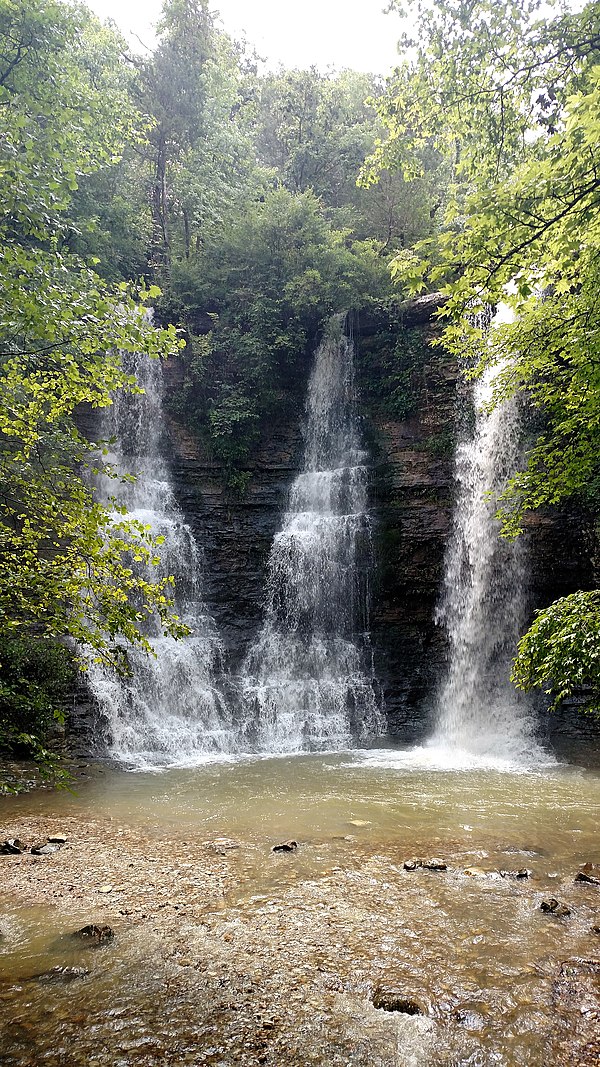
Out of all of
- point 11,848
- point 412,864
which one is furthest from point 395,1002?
point 11,848

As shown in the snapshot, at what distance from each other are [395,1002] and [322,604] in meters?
13.1

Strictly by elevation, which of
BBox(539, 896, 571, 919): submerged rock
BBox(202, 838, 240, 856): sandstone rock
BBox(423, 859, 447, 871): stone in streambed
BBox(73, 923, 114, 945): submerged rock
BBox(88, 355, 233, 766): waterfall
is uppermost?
BBox(88, 355, 233, 766): waterfall

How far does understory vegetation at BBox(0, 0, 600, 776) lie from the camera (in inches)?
165

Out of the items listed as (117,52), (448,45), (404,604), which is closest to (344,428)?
(404,604)

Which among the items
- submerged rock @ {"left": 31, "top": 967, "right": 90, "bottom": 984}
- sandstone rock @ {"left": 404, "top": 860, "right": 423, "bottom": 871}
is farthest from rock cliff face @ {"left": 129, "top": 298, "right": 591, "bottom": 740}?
submerged rock @ {"left": 31, "top": 967, "right": 90, "bottom": 984}

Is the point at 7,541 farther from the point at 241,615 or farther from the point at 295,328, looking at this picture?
the point at 295,328

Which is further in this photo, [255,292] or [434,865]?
[255,292]

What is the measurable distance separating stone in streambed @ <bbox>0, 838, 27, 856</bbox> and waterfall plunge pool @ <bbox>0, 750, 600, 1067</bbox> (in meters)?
0.22

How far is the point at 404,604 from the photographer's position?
52.7 ft

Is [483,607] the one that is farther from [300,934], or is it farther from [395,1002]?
[395,1002]

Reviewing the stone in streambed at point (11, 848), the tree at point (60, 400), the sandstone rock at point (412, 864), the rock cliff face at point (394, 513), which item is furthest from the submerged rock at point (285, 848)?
the rock cliff face at point (394, 513)

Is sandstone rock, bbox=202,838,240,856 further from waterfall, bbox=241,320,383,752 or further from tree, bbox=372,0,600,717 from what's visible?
waterfall, bbox=241,320,383,752

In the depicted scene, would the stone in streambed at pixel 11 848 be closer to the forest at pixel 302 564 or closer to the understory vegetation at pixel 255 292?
the forest at pixel 302 564

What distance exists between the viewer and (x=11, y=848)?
252 inches
